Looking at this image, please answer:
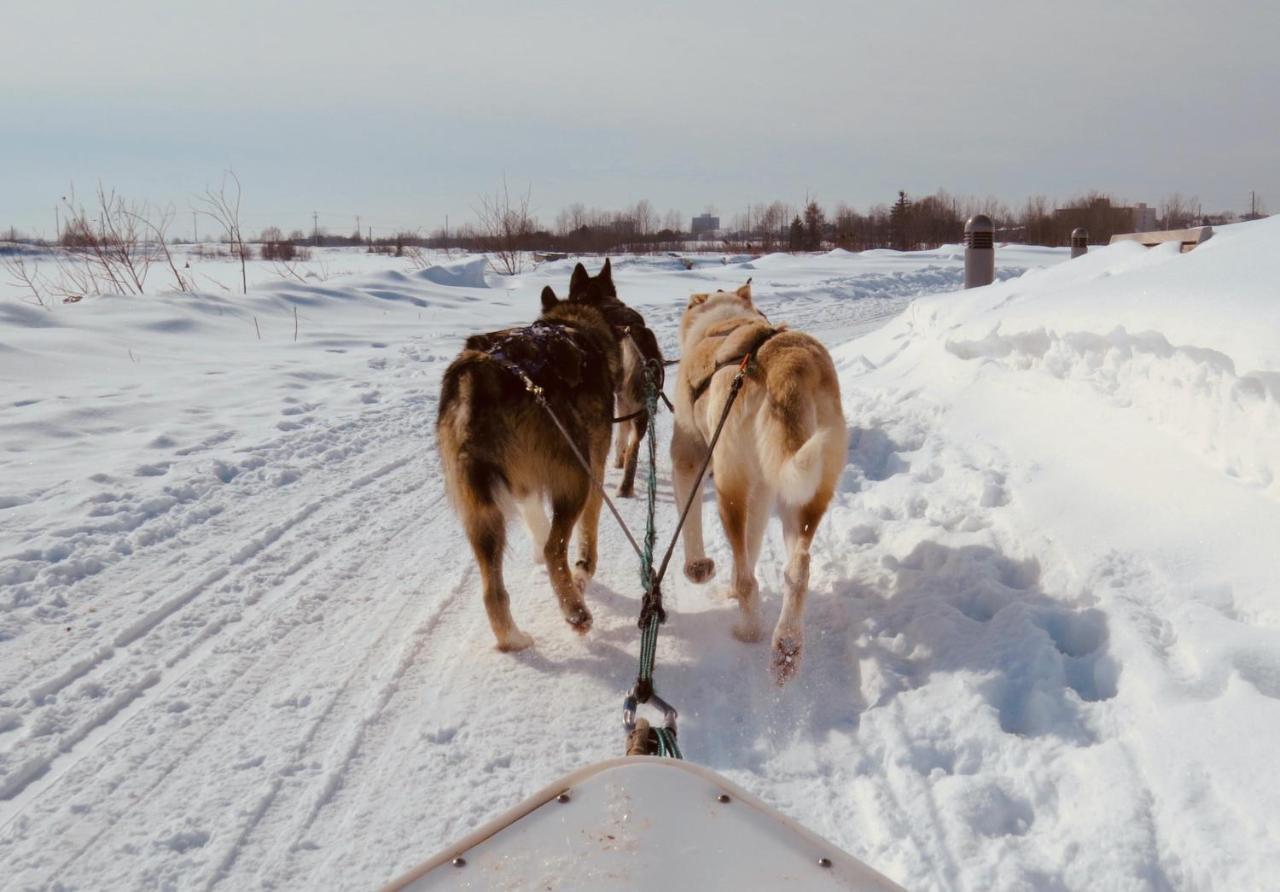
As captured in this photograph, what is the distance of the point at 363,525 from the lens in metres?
5.03

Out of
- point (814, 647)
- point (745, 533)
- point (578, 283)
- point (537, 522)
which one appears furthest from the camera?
point (578, 283)

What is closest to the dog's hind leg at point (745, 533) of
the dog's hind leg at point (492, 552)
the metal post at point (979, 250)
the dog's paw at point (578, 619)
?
the dog's paw at point (578, 619)

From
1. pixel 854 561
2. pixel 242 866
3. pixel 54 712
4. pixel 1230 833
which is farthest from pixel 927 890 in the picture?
pixel 54 712

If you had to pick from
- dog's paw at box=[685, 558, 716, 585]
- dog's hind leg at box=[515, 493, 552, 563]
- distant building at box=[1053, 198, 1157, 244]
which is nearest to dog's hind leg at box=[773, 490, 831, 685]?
dog's paw at box=[685, 558, 716, 585]

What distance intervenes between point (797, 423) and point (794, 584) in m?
0.64

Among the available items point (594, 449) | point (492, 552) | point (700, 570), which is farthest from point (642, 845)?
point (594, 449)

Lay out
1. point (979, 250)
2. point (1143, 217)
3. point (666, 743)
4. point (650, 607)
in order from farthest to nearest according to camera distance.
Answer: point (1143, 217) → point (979, 250) → point (650, 607) → point (666, 743)

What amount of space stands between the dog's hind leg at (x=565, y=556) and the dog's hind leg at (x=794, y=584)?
2.74ft

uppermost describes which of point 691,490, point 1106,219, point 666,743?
point 1106,219

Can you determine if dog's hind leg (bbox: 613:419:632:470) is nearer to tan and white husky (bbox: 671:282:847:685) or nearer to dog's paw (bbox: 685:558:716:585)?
tan and white husky (bbox: 671:282:847:685)

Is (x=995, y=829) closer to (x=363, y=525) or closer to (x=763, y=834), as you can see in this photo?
(x=763, y=834)

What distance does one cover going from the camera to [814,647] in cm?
355

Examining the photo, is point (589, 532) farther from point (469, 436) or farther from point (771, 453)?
point (771, 453)

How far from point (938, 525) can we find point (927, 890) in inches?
98.9
